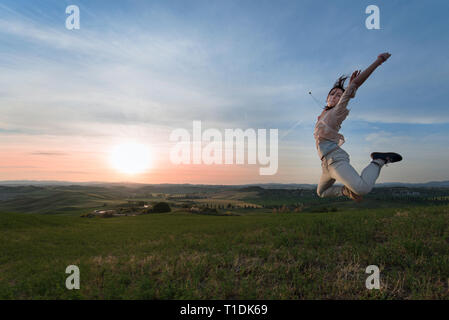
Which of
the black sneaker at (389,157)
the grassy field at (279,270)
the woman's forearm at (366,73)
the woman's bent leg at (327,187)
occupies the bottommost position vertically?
the grassy field at (279,270)

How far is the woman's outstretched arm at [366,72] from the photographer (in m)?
4.88

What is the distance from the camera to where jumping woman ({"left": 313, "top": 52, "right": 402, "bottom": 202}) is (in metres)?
5.52

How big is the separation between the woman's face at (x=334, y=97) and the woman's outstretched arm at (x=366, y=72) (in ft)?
1.94

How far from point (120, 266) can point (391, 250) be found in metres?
9.28

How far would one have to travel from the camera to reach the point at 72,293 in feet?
21.6

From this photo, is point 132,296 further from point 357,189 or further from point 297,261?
point 357,189

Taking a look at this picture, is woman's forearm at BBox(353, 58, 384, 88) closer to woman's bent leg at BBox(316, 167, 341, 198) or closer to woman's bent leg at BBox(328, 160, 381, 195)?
woman's bent leg at BBox(328, 160, 381, 195)

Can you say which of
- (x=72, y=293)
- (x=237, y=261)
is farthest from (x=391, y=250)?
(x=72, y=293)

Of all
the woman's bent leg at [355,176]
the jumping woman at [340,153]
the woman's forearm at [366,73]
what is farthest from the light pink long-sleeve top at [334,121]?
the woman's bent leg at [355,176]

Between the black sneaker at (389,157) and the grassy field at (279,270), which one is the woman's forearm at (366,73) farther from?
the grassy field at (279,270)

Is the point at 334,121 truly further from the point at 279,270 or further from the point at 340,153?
the point at 279,270

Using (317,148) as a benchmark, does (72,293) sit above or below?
below

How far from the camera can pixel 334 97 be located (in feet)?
20.2

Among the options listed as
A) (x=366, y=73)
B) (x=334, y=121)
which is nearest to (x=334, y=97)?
(x=334, y=121)
